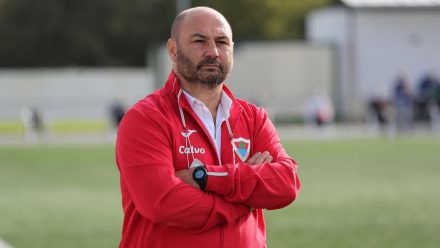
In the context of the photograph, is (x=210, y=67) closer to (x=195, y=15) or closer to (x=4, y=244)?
(x=195, y=15)

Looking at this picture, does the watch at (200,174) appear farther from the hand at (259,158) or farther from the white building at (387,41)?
the white building at (387,41)

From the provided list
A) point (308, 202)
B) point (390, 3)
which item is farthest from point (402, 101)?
point (308, 202)

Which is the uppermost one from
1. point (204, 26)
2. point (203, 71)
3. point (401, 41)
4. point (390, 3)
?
point (204, 26)

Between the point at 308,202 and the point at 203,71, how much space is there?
11130 millimetres

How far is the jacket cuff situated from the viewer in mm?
4746

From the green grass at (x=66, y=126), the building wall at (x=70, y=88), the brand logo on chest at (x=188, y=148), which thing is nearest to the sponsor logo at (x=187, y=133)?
the brand logo on chest at (x=188, y=148)

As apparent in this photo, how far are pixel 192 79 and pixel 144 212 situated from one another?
610mm

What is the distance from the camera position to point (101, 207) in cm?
1559

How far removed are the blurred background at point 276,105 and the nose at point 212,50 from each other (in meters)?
6.67

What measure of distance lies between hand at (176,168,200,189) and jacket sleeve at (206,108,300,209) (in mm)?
65

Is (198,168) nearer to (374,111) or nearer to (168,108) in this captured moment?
(168,108)

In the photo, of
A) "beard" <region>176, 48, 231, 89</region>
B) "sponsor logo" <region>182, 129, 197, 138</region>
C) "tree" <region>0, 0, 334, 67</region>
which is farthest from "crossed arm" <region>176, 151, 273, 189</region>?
"tree" <region>0, 0, 334, 67</region>

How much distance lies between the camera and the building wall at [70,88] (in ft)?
172

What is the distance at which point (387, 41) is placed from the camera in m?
51.0
